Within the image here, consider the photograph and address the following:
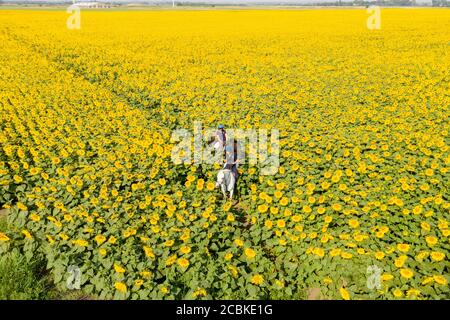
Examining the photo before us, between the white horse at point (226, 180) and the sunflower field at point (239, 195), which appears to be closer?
the sunflower field at point (239, 195)

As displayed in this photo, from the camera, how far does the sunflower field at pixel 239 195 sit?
4.20 metres

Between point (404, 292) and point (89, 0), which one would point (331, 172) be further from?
point (89, 0)

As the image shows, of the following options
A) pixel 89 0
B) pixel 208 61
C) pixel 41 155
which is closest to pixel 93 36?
pixel 208 61

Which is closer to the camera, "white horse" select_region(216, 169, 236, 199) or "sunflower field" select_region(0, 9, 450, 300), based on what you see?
"sunflower field" select_region(0, 9, 450, 300)

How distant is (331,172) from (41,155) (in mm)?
5805

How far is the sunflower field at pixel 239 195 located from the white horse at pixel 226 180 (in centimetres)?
25

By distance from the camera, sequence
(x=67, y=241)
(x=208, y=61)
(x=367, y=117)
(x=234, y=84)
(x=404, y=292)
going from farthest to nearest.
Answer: (x=208, y=61), (x=234, y=84), (x=367, y=117), (x=67, y=241), (x=404, y=292)

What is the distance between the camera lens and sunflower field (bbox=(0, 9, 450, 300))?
13.8 feet

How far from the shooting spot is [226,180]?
247 inches

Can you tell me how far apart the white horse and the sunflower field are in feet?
0.82

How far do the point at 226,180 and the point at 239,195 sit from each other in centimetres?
47

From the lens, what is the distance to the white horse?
20.4ft

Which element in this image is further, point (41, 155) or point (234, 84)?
point (234, 84)
